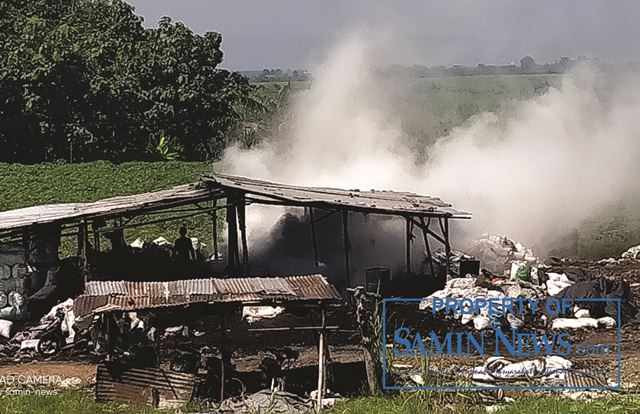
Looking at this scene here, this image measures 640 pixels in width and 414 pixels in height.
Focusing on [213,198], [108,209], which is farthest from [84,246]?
[213,198]

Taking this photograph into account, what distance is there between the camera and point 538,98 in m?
40.2

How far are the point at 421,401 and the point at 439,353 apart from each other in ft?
12.2

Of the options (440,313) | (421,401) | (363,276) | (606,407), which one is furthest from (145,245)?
(606,407)

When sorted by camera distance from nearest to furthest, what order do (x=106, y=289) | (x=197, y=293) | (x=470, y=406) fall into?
(x=470, y=406) < (x=197, y=293) < (x=106, y=289)

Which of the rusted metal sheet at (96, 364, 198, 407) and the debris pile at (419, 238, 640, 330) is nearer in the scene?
the rusted metal sheet at (96, 364, 198, 407)

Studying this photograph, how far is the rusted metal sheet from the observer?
40.2 feet

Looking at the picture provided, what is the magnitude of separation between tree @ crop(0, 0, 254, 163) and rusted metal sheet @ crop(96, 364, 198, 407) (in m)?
30.3

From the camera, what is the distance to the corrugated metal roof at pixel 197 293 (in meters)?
12.3

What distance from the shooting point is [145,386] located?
1242 centimetres

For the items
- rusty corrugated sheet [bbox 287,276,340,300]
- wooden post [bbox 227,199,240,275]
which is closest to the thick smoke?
wooden post [bbox 227,199,240,275]

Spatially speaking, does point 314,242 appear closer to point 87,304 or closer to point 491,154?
point 87,304

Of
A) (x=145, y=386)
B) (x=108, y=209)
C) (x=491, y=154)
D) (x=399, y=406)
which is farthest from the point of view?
(x=491, y=154)

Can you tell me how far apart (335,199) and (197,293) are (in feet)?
24.7

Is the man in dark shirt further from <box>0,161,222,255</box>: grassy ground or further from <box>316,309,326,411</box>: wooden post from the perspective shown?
<box>0,161,222,255</box>: grassy ground
